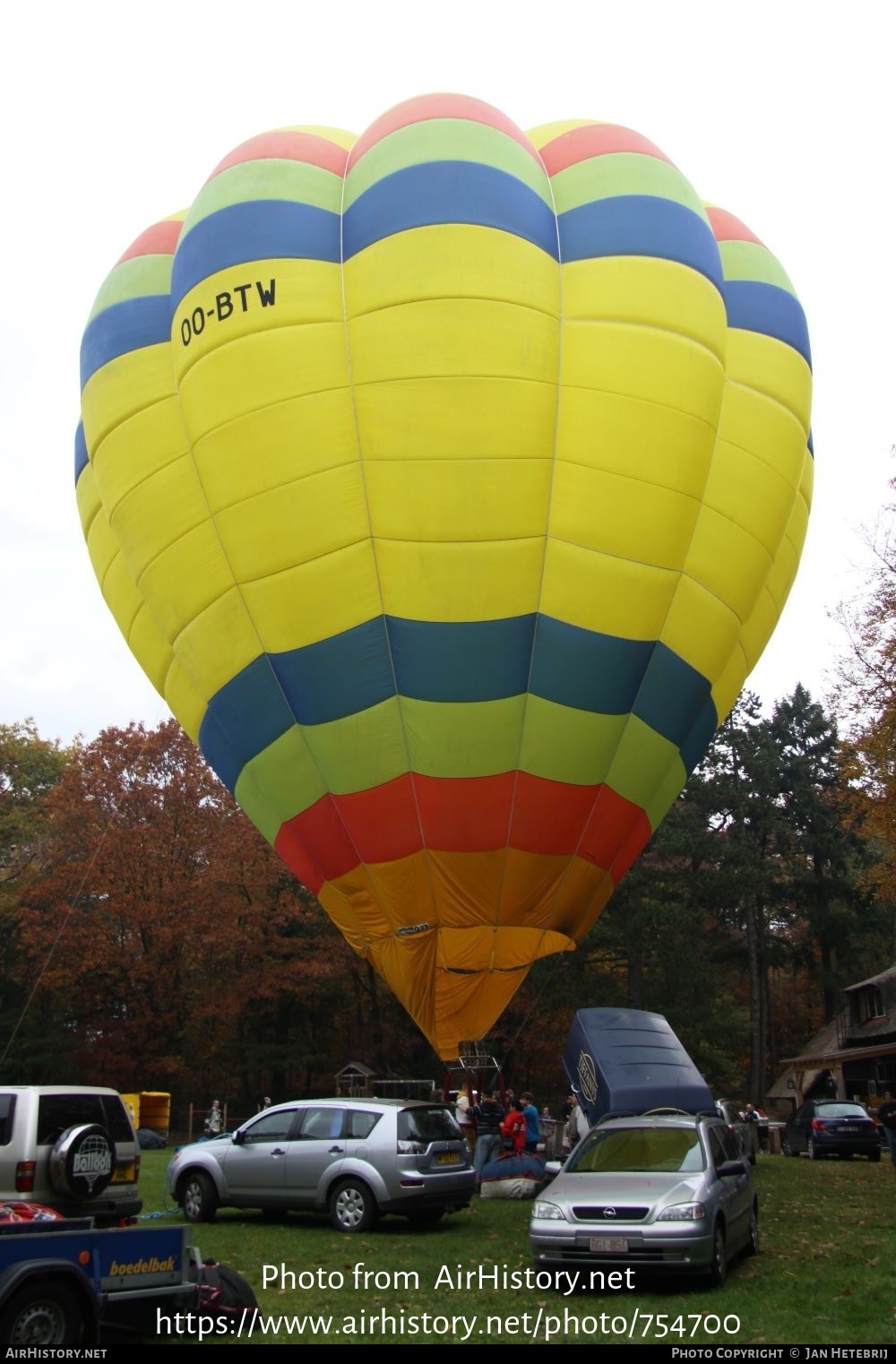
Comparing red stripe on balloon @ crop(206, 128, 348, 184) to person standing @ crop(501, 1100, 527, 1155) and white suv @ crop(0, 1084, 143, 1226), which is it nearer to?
white suv @ crop(0, 1084, 143, 1226)

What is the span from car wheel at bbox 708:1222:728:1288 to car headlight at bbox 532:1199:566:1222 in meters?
0.99

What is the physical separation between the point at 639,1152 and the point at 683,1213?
48.6 inches

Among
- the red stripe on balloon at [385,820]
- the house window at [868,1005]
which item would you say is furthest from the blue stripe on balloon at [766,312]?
the house window at [868,1005]

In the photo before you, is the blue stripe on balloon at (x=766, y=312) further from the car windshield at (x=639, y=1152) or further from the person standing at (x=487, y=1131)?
the person standing at (x=487, y=1131)

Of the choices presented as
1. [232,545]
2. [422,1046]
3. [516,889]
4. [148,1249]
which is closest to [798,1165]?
[516,889]

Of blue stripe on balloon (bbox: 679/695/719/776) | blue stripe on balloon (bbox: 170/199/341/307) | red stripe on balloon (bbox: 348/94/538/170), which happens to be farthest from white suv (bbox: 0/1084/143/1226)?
red stripe on balloon (bbox: 348/94/538/170)

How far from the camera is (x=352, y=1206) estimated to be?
10133 mm

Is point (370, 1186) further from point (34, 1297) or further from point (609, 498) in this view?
point (609, 498)

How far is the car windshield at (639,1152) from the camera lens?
8.34m

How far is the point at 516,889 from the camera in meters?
12.2

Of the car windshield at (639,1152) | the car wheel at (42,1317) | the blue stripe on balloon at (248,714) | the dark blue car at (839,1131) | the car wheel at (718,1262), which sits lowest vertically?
the dark blue car at (839,1131)

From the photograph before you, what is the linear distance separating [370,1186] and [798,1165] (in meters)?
11.3

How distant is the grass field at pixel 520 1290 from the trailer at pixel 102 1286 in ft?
0.88

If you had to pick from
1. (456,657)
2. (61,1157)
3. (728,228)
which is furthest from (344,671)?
(728,228)
